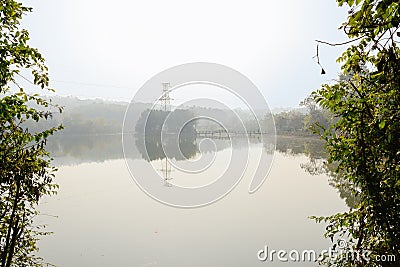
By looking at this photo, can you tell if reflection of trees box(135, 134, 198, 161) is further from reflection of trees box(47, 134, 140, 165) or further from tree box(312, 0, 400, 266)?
Answer: tree box(312, 0, 400, 266)

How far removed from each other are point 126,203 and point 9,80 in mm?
8343

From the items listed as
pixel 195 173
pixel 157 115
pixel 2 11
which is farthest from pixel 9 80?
pixel 157 115

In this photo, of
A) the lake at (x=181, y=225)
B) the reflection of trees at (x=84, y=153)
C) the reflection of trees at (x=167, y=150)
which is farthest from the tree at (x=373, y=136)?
the reflection of trees at (x=84, y=153)

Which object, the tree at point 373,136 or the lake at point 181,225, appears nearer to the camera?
the tree at point 373,136

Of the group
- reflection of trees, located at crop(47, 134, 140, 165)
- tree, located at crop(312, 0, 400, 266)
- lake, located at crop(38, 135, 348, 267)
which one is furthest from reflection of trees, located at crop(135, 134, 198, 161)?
tree, located at crop(312, 0, 400, 266)

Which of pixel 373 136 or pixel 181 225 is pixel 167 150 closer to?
pixel 181 225

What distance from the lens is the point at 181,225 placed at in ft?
26.7

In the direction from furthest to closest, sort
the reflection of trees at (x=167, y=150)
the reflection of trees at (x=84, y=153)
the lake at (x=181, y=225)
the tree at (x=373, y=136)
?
the reflection of trees at (x=167, y=150) < the reflection of trees at (x=84, y=153) < the lake at (x=181, y=225) < the tree at (x=373, y=136)

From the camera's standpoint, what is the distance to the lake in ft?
20.5

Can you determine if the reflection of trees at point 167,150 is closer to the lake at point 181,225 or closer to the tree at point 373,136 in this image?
the lake at point 181,225

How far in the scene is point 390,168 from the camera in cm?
191

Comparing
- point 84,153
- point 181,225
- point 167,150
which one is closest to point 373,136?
point 181,225

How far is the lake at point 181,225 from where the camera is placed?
6.26m

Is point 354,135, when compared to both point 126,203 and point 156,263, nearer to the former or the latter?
point 156,263
